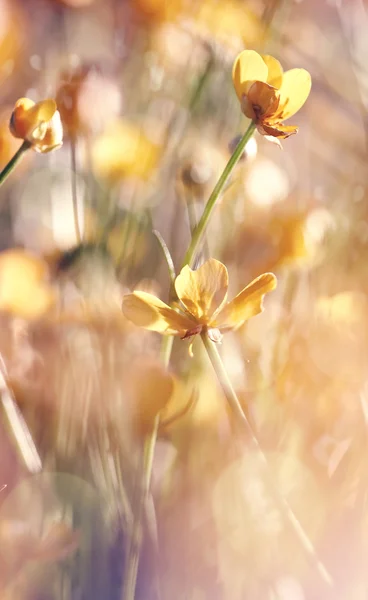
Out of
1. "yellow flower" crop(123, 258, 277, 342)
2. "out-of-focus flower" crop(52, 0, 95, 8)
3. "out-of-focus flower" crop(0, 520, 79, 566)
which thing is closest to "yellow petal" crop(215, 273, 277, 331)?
"yellow flower" crop(123, 258, 277, 342)

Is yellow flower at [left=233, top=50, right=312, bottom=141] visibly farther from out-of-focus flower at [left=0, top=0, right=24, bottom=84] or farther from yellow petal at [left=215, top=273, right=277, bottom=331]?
out-of-focus flower at [left=0, top=0, right=24, bottom=84]

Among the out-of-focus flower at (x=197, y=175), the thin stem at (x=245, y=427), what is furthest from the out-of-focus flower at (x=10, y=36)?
the thin stem at (x=245, y=427)

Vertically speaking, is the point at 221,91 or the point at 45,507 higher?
the point at 221,91

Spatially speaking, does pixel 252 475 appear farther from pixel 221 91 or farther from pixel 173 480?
pixel 221 91

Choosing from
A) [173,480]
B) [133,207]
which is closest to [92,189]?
[133,207]

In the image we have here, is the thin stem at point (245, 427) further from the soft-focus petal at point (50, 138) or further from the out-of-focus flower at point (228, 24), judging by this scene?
the out-of-focus flower at point (228, 24)

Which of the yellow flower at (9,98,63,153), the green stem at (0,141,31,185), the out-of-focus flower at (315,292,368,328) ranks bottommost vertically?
the out-of-focus flower at (315,292,368,328)

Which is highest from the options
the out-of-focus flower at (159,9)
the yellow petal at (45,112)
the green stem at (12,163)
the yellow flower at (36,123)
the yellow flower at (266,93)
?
the yellow flower at (266,93)

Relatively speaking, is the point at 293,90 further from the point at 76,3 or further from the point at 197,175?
the point at 76,3
